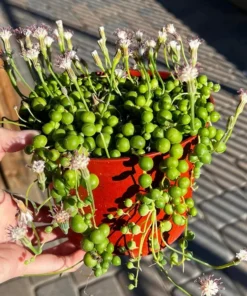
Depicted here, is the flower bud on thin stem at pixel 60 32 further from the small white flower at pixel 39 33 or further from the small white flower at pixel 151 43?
the small white flower at pixel 151 43

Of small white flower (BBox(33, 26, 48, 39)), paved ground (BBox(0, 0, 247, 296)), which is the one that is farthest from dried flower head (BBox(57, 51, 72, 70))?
paved ground (BBox(0, 0, 247, 296))

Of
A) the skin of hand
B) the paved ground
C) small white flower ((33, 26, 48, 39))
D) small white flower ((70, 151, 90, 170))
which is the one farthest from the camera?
the paved ground

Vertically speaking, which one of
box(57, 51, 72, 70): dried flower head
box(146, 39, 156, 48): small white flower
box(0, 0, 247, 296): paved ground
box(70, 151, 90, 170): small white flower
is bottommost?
box(0, 0, 247, 296): paved ground

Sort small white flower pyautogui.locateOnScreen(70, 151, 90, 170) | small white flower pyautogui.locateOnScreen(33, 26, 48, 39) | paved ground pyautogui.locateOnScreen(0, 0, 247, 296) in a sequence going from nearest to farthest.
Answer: small white flower pyautogui.locateOnScreen(70, 151, 90, 170)
small white flower pyautogui.locateOnScreen(33, 26, 48, 39)
paved ground pyautogui.locateOnScreen(0, 0, 247, 296)

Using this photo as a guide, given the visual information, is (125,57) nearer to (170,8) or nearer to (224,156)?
(224,156)

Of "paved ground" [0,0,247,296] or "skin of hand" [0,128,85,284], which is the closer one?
"skin of hand" [0,128,85,284]

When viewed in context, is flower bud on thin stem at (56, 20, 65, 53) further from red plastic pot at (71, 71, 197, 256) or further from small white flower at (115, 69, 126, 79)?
red plastic pot at (71, 71, 197, 256)

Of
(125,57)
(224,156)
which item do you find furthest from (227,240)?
(125,57)
